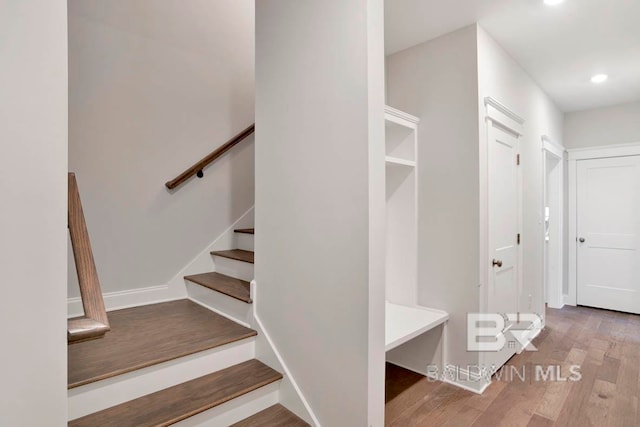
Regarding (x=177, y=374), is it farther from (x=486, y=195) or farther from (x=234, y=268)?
(x=486, y=195)

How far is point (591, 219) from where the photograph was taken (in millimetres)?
4523

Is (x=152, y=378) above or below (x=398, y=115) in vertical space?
below

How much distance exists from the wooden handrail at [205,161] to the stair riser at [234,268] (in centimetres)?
71

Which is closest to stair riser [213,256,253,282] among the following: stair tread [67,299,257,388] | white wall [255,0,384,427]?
stair tread [67,299,257,388]

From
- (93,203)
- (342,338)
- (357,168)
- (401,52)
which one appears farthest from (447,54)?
(93,203)

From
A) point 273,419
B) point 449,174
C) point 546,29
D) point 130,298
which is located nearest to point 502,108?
point 546,29

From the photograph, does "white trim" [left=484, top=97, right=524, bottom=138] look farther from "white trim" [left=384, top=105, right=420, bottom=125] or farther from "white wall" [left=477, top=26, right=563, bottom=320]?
"white trim" [left=384, top=105, right=420, bottom=125]

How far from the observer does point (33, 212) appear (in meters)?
0.97

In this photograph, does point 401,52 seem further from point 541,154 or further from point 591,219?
point 591,219

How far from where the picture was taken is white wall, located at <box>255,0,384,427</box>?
150 centimetres

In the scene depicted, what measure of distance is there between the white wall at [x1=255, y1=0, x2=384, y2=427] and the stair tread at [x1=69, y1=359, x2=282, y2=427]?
21cm

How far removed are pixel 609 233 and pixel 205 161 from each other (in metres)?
5.03

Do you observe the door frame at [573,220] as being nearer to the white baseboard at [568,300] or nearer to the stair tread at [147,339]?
the white baseboard at [568,300]

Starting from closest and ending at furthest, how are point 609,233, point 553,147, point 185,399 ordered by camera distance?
point 185,399
point 553,147
point 609,233
